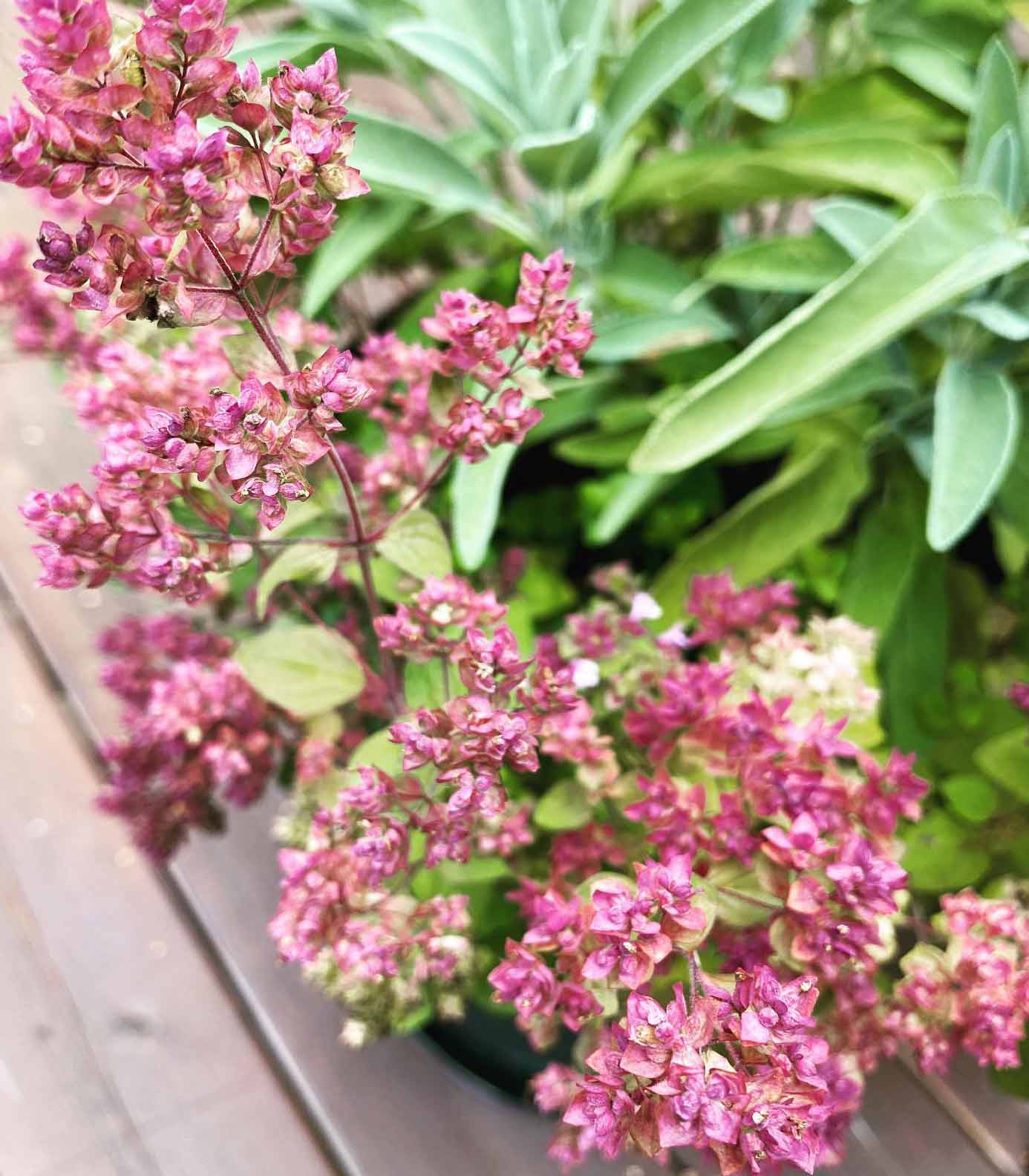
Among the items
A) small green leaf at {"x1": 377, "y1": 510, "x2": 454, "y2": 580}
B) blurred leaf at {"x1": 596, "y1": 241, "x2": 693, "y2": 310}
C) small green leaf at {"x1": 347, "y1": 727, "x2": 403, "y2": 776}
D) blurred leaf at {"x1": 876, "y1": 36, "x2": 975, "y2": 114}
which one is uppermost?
blurred leaf at {"x1": 876, "y1": 36, "x2": 975, "y2": 114}

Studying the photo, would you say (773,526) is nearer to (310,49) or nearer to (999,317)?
(999,317)

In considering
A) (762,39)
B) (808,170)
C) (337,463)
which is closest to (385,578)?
(337,463)

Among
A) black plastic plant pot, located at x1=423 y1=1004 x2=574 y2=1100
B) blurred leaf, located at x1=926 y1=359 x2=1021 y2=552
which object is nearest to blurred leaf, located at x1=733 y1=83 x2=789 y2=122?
blurred leaf, located at x1=926 y1=359 x2=1021 y2=552

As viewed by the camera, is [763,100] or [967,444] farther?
[763,100]

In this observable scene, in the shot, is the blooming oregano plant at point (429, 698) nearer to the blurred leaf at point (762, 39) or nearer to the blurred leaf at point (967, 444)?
the blurred leaf at point (967, 444)

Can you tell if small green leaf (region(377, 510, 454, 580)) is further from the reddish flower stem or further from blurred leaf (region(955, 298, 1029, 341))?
blurred leaf (region(955, 298, 1029, 341))
